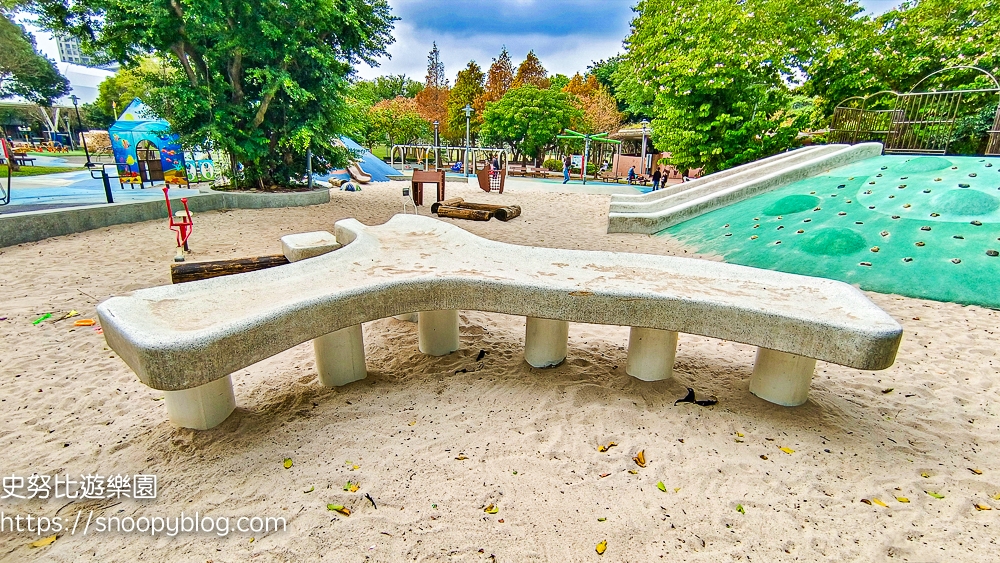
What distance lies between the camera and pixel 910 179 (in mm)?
7254

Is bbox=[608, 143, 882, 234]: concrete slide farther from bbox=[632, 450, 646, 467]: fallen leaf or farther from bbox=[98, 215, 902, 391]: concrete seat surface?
bbox=[632, 450, 646, 467]: fallen leaf

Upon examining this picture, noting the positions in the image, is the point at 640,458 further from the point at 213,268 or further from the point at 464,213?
the point at 464,213

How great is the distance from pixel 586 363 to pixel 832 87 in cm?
1484

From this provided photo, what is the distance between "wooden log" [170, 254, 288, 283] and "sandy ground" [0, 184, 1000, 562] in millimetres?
811

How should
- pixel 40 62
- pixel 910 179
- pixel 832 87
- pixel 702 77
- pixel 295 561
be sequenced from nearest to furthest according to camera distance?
pixel 295 561
pixel 910 179
pixel 702 77
pixel 832 87
pixel 40 62

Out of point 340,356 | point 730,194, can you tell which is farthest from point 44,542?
point 730,194

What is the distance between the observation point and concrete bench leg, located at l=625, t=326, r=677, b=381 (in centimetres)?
308

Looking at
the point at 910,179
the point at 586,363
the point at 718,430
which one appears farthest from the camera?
the point at 910,179

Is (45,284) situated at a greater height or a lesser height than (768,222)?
lesser

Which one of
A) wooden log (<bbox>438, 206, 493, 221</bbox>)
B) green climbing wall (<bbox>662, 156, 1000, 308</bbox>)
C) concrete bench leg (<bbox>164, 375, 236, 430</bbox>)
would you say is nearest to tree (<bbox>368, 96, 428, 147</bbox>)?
wooden log (<bbox>438, 206, 493, 221</bbox>)

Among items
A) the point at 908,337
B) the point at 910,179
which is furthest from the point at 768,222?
the point at 908,337

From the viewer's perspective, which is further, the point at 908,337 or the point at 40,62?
the point at 40,62

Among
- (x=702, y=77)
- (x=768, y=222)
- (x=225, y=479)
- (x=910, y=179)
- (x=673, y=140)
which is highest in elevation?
(x=702, y=77)

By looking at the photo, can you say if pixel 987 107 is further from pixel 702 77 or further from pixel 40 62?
pixel 40 62
